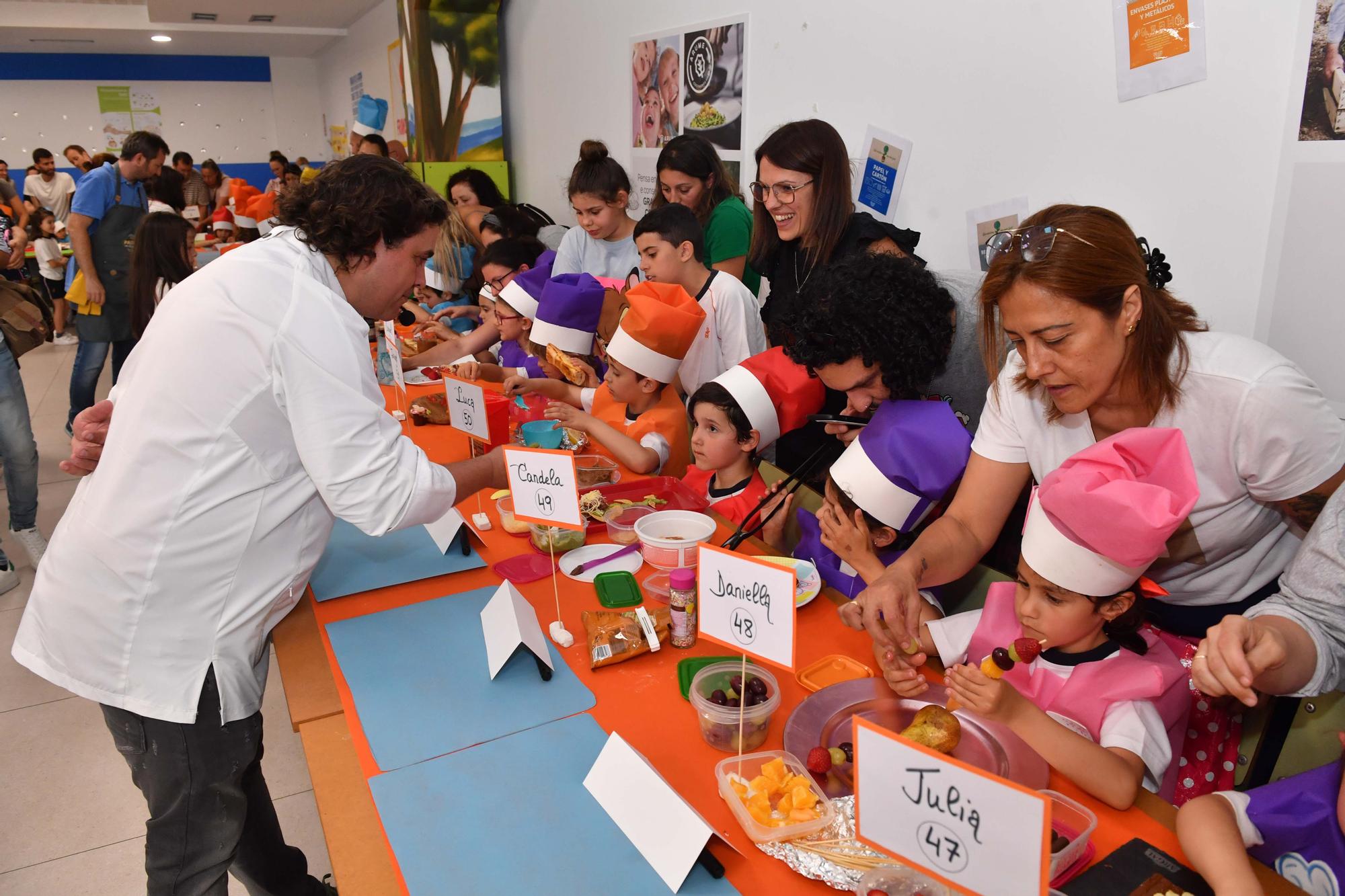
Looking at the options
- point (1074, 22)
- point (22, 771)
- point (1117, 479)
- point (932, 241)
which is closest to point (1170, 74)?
point (1074, 22)

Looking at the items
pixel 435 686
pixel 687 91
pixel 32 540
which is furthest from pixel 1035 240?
pixel 32 540

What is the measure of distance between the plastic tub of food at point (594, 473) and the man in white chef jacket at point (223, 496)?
791mm

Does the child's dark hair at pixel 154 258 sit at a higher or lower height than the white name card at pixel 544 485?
higher

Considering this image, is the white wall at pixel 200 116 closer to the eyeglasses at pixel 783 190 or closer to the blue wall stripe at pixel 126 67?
the blue wall stripe at pixel 126 67

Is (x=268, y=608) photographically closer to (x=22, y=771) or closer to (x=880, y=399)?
(x=880, y=399)

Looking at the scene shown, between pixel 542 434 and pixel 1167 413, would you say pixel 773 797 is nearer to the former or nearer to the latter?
pixel 1167 413

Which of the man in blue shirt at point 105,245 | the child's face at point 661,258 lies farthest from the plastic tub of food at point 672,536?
the man in blue shirt at point 105,245

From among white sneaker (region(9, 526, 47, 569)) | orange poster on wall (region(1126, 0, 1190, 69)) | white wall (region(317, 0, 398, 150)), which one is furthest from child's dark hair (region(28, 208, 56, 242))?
orange poster on wall (region(1126, 0, 1190, 69))

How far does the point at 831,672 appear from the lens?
146 centimetres

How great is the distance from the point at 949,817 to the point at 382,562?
1454 mm

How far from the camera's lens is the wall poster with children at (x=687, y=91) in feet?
12.3

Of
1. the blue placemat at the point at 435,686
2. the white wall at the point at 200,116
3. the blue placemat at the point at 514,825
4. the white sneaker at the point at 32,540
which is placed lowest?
the white sneaker at the point at 32,540

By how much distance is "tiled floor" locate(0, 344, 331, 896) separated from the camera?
7.22ft

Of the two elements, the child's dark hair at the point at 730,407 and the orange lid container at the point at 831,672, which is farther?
the child's dark hair at the point at 730,407
